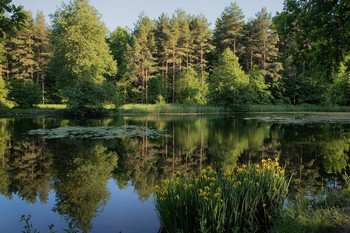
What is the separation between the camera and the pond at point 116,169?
536 centimetres

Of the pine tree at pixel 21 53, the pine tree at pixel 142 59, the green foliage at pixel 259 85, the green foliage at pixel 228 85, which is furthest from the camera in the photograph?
the green foliage at pixel 259 85

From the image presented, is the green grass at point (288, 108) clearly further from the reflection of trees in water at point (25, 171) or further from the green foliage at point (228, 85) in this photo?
the reflection of trees in water at point (25, 171)

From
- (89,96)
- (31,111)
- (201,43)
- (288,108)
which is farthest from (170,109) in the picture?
(288,108)

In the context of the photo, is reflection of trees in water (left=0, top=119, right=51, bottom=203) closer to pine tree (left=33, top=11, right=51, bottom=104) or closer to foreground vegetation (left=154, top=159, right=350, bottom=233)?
foreground vegetation (left=154, top=159, right=350, bottom=233)

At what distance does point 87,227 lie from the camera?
16.0 ft

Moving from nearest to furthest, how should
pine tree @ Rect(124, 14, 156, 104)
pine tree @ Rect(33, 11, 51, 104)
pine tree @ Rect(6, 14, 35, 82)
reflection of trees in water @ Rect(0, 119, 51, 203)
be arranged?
reflection of trees in water @ Rect(0, 119, 51, 203) < pine tree @ Rect(124, 14, 156, 104) < pine tree @ Rect(6, 14, 35, 82) < pine tree @ Rect(33, 11, 51, 104)

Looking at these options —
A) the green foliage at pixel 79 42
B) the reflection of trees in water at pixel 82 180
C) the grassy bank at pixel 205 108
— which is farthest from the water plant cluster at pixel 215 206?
the grassy bank at pixel 205 108

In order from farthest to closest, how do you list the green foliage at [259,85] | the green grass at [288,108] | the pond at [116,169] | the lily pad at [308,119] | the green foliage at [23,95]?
1. the green foliage at [259,85]
2. the green grass at [288,108]
3. the green foliage at [23,95]
4. the lily pad at [308,119]
5. the pond at [116,169]

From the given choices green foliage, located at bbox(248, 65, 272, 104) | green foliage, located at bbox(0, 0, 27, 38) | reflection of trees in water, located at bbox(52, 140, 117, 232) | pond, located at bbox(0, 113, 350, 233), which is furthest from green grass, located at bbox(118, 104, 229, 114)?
green foliage, located at bbox(0, 0, 27, 38)

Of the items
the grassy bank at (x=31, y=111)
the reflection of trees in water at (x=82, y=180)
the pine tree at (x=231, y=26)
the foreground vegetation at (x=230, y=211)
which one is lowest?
the reflection of trees in water at (x=82, y=180)

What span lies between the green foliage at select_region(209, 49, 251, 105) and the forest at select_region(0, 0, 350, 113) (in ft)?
0.56

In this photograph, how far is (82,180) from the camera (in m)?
7.47

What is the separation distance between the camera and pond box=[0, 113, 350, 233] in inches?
211

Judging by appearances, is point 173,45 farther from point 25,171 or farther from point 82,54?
point 25,171
